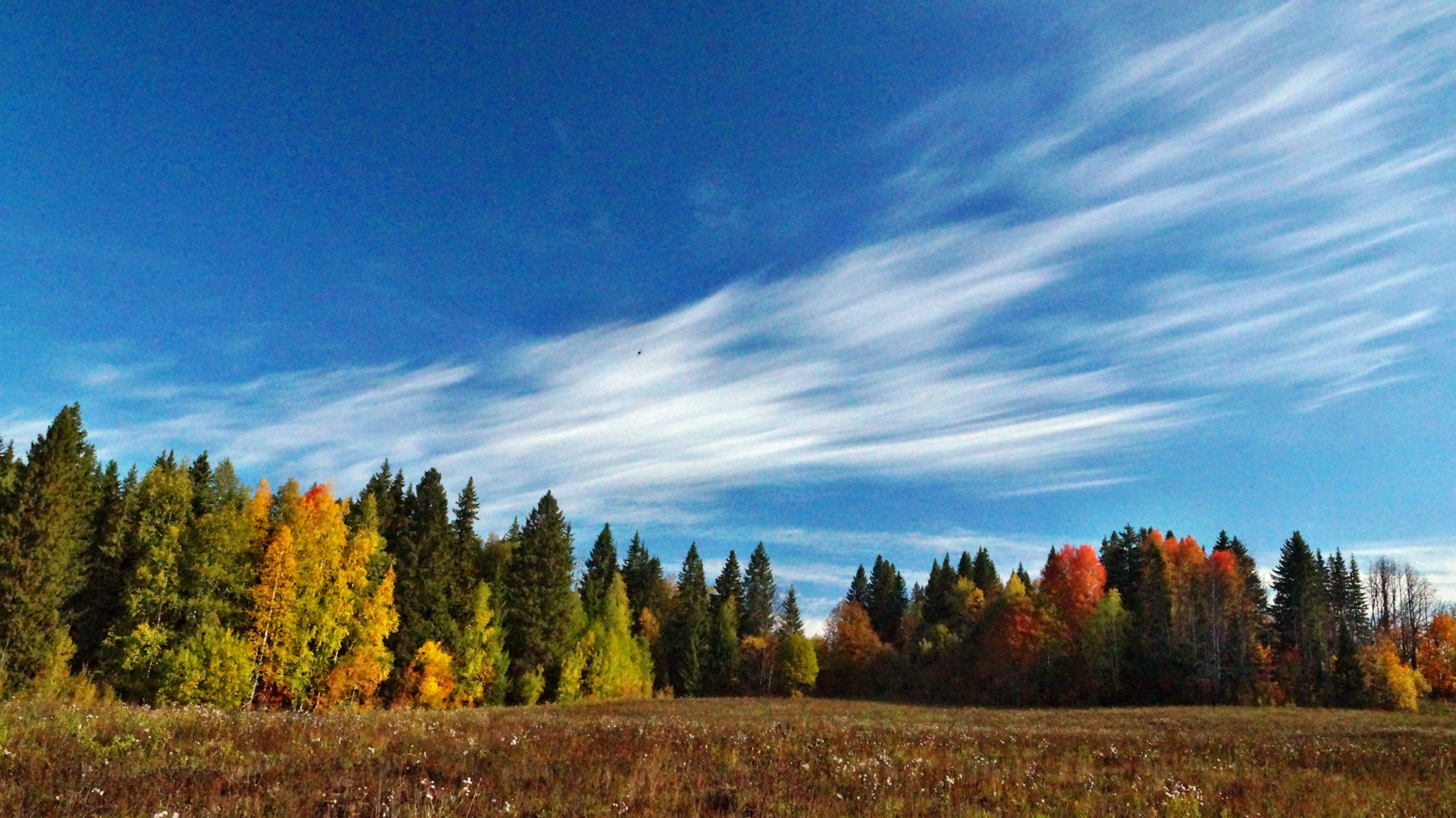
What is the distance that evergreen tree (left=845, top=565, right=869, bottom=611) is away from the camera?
130 meters

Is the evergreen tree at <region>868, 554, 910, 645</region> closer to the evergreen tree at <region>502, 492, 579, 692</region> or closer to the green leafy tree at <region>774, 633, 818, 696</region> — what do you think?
the green leafy tree at <region>774, 633, 818, 696</region>

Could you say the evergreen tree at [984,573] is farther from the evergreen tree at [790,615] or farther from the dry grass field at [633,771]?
the dry grass field at [633,771]

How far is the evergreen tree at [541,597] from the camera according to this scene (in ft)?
210

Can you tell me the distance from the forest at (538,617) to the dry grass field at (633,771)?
21463 mm

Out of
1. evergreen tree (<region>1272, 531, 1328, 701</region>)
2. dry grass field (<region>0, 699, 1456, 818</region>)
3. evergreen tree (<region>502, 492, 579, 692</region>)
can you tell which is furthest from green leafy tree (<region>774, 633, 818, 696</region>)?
dry grass field (<region>0, 699, 1456, 818</region>)

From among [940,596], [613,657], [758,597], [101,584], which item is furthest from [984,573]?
[101,584]

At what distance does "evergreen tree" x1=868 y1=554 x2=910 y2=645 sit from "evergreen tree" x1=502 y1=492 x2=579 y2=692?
200 feet

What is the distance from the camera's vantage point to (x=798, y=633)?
9325cm

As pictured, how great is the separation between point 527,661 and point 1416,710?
68.7 metres

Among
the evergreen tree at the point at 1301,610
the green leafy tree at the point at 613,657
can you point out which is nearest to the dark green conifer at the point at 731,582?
the green leafy tree at the point at 613,657

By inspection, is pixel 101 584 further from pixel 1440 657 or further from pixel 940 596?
pixel 1440 657

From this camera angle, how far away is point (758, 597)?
113 metres

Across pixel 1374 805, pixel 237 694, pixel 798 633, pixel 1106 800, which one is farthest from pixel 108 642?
pixel 798 633

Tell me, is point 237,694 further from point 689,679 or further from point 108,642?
point 689,679
